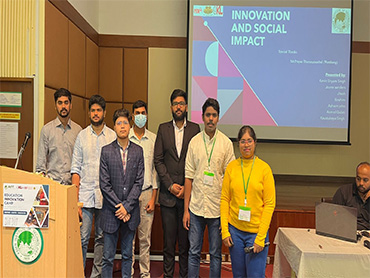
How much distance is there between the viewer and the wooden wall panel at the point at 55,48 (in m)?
3.30

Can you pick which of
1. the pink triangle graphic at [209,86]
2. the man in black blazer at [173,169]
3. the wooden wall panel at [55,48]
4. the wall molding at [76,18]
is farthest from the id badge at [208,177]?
the pink triangle graphic at [209,86]

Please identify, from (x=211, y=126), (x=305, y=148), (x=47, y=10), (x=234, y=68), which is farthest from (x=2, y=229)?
(x=305, y=148)

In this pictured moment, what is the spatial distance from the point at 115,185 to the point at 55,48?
1622 mm

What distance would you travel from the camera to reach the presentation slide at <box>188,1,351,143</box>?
4812 millimetres

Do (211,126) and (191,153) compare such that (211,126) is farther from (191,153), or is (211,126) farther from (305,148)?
(305,148)

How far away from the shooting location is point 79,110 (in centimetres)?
434

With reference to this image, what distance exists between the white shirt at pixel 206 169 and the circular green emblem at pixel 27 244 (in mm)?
1473

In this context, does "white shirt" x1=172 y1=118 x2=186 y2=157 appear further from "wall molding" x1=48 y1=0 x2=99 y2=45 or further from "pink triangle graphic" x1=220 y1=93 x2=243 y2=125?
"pink triangle graphic" x1=220 y1=93 x2=243 y2=125

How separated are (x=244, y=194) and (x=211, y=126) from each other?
2.08 ft

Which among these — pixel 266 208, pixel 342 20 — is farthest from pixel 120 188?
pixel 342 20

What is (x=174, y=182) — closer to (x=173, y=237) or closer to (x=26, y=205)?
(x=173, y=237)

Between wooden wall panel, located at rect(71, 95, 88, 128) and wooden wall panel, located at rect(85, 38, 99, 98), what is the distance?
224mm

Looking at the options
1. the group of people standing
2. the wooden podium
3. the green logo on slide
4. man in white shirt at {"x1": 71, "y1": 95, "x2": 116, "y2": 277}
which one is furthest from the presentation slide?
the wooden podium

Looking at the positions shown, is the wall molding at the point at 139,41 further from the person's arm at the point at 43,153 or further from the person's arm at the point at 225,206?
the person's arm at the point at 225,206
